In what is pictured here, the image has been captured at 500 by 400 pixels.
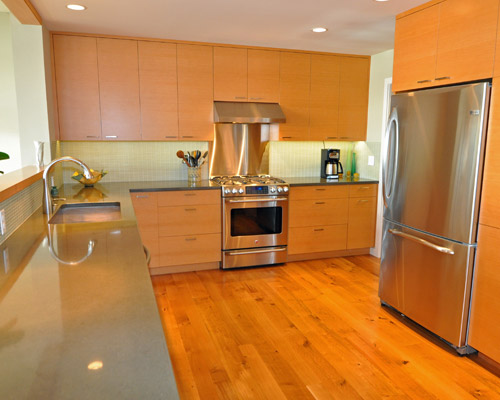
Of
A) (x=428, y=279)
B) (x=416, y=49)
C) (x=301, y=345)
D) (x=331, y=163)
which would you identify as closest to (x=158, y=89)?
(x=331, y=163)

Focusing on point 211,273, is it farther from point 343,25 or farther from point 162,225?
point 343,25

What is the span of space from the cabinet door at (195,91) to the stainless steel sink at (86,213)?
1559 millimetres

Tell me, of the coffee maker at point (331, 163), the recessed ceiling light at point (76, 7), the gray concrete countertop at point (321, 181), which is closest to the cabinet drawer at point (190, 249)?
the gray concrete countertop at point (321, 181)

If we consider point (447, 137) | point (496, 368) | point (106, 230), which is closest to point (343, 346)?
point (496, 368)

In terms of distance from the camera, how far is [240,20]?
10.8ft

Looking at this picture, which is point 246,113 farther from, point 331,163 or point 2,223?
point 2,223

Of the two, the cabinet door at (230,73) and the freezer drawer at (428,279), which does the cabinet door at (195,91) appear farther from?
the freezer drawer at (428,279)

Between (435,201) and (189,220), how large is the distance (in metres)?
2.30

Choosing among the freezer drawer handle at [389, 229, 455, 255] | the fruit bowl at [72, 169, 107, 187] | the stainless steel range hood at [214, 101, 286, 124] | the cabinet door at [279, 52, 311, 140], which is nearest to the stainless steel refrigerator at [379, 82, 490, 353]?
the freezer drawer handle at [389, 229, 455, 255]

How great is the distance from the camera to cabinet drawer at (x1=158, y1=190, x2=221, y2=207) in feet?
12.7

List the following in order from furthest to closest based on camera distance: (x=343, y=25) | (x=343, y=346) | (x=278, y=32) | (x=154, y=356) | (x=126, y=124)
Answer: (x=126, y=124), (x=278, y=32), (x=343, y=25), (x=343, y=346), (x=154, y=356)

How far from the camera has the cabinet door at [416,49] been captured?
2.70 meters

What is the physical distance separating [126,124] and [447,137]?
9.63 feet

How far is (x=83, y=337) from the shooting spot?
0.88m
